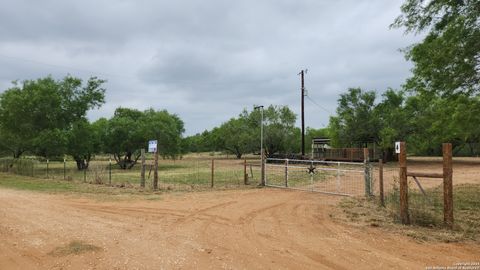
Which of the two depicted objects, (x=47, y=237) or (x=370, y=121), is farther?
(x=370, y=121)

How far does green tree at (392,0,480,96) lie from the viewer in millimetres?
9812

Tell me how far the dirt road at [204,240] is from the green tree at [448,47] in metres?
5.23

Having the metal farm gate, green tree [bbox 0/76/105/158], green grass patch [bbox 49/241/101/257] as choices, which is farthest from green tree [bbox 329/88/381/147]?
green grass patch [bbox 49/241/101/257]

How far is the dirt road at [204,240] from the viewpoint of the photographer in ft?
18.1

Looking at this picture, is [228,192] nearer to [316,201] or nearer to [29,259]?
[316,201]

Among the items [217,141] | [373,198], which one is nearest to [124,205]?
[373,198]

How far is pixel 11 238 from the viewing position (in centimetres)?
694

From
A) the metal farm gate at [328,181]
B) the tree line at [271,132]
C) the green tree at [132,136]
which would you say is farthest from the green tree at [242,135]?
the metal farm gate at [328,181]

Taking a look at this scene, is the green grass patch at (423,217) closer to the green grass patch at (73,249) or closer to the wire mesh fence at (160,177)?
the green grass patch at (73,249)

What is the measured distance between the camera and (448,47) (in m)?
10.1

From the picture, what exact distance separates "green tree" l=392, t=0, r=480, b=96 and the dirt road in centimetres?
523

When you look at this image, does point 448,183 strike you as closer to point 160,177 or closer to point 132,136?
point 160,177

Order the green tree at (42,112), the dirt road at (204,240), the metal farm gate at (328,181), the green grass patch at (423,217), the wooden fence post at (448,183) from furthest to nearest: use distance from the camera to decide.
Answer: the green tree at (42,112) → the metal farm gate at (328,181) → the wooden fence post at (448,183) → the green grass patch at (423,217) → the dirt road at (204,240)

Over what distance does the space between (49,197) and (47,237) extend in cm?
728
